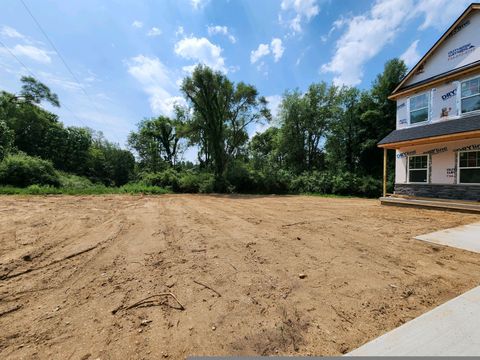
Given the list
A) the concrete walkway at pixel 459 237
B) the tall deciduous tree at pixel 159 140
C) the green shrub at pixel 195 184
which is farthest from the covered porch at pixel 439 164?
the tall deciduous tree at pixel 159 140

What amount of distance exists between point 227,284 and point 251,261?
74cm

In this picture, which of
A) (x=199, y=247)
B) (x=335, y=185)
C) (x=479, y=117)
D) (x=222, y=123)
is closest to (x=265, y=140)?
(x=222, y=123)

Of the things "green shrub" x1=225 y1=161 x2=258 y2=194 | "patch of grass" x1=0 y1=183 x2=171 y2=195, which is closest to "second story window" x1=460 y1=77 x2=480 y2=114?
"green shrub" x1=225 y1=161 x2=258 y2=194

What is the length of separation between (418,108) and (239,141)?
1432cm

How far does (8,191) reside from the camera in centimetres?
1116

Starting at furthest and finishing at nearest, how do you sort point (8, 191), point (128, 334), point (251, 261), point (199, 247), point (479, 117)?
point (8, 191), point (479, 117), point (199, 247), point (251, 261), point (128, 334)

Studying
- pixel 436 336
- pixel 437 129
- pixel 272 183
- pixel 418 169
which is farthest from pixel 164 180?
pixel 436 336

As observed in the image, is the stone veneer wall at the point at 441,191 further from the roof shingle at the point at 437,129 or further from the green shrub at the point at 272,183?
A: the green shrub at the point at 272,183

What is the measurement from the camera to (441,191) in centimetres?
904

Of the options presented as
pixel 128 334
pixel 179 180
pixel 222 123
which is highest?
pixel 222 123

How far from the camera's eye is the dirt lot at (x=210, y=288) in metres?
1.79

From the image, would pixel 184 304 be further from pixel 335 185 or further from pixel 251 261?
pixel 335 185

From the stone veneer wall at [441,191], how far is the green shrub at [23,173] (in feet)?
71.2

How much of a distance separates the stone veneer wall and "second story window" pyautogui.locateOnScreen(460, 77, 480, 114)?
10.0 feet
